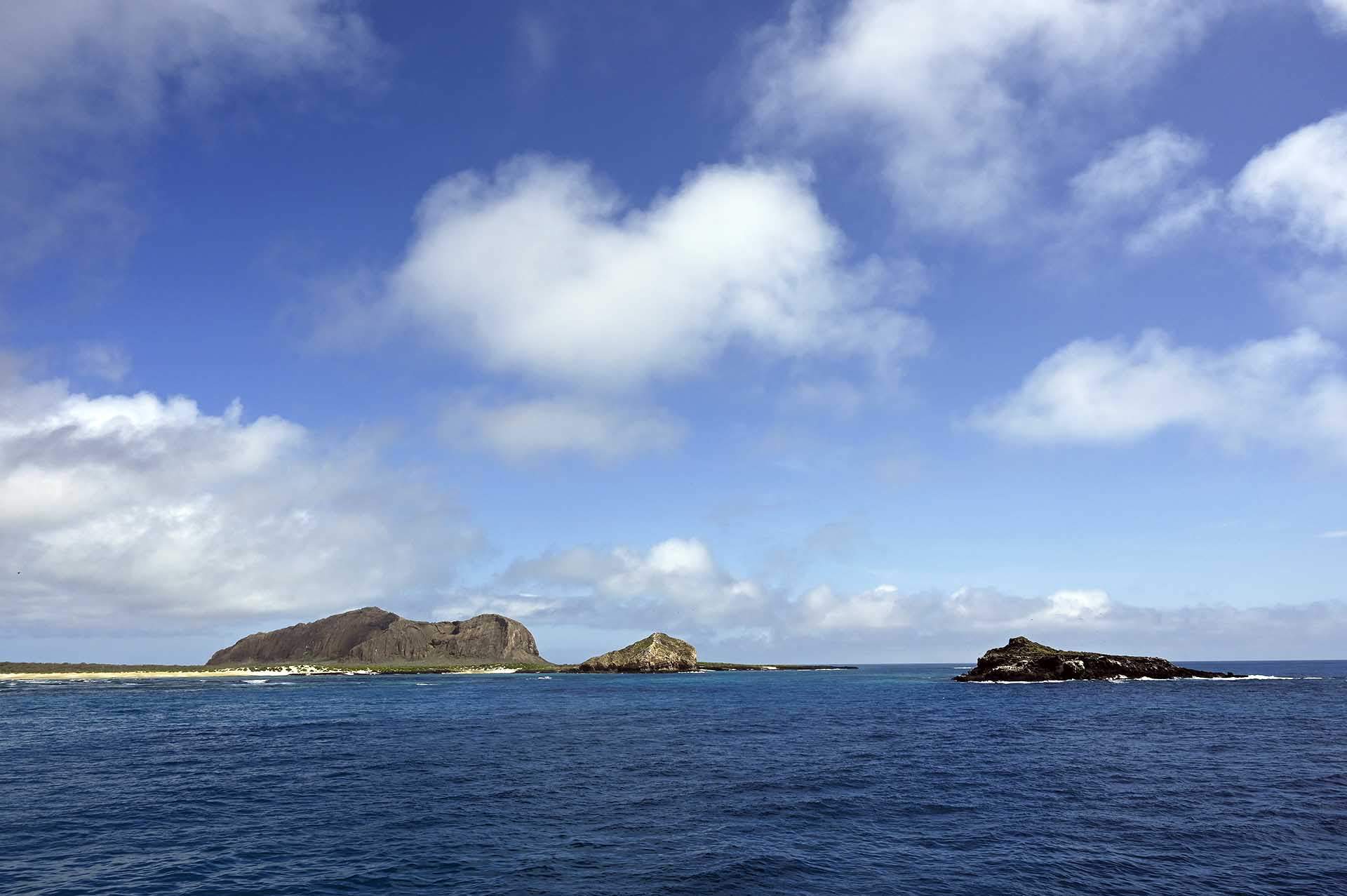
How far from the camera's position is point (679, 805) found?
1506 inches

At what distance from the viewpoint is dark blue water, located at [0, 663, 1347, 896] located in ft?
88.4

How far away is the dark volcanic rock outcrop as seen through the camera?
16750cm

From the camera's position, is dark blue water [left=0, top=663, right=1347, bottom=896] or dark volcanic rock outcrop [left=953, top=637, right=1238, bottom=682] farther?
dark volcanic rock outcrop [left=953, top=637, right=1238, bottom=682]

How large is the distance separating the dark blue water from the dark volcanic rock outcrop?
86.9 metres

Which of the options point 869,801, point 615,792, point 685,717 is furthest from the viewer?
A: point 685,717

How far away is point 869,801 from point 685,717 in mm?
50922

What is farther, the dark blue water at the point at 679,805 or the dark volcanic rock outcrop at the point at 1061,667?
the dark volcanic rock outcrop at the point at 1061,667

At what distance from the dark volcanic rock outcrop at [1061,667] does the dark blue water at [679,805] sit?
86868 millimetres

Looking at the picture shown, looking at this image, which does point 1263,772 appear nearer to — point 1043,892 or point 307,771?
point 1043,892

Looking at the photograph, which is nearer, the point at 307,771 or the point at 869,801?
the point at 869,801

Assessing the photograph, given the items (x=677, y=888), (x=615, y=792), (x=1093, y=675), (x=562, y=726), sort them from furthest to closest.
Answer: (x=1093, y=675)
(x=562, y=726)
(x=615, y=792)
(x=677, y=888)

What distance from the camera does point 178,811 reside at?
3800cm

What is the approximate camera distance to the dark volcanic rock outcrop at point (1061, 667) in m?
168

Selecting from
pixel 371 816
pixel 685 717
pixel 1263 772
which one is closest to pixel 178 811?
pixel 371 816
